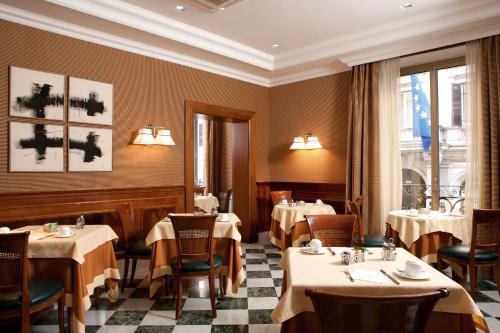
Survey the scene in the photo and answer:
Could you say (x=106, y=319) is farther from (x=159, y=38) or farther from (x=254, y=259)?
(x=159, y=38)

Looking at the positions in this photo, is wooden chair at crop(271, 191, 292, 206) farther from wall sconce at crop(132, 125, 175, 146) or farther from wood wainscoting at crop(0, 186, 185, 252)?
wall sconce at crop(132, 125, 175, 146)

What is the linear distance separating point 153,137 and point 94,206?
1.22 metres

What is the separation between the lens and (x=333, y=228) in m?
2.95

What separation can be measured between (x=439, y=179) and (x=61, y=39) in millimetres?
5450

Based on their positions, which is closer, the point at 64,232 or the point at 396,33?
the point at 64,232

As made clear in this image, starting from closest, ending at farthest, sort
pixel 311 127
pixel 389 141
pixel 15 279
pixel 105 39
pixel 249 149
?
pixel 15 279, pixel 105 39, pixel 389 141, pixel 311 127, pixel 249 149

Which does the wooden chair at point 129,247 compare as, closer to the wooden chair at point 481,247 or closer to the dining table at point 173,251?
the dining table at point 173,251

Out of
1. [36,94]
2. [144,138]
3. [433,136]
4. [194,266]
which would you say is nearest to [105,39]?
[36,94]

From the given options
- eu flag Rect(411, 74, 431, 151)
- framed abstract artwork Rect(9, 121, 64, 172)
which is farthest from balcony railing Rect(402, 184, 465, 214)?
framed abstract artwork Rect(9, 121, 64, 172)

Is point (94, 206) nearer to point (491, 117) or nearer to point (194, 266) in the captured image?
point (194, 266)

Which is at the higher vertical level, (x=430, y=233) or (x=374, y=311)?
(x=374, y=311)

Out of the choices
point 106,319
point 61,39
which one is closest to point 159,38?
point 61,39

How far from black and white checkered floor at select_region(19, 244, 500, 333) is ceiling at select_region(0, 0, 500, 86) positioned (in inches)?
125

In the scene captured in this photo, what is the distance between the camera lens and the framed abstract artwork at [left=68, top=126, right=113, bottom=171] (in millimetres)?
4309
